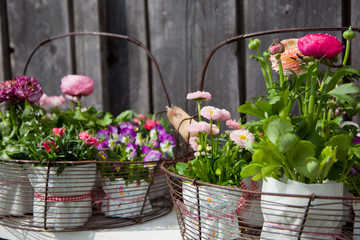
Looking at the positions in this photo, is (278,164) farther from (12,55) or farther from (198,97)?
(12,55)

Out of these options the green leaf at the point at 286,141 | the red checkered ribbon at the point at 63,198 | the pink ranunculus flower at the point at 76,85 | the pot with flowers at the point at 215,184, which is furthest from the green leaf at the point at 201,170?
the pink ranunculus flower at the point at 76,85

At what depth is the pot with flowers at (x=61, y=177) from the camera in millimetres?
947

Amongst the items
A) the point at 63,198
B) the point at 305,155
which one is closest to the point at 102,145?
the point at 63,198

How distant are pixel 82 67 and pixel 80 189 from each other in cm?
62

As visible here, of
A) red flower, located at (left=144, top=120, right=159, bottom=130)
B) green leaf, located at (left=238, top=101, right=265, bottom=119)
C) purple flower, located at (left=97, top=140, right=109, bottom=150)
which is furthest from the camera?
red flower, located at (left=144, top=120, right=159, bottom=130)

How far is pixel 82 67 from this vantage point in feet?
4.82

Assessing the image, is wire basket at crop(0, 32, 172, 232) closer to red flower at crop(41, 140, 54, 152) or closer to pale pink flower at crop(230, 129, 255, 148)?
red flower at crop(41, 140, 54, 152)

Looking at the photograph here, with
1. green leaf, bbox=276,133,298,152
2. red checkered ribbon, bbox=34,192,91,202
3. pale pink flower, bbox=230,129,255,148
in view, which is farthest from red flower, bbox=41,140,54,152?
green leaf, bbox=276,133,298,152

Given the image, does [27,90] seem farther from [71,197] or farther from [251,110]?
[251,110]

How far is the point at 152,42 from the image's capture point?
1362mm

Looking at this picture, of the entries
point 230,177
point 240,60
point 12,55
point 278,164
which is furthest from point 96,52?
point 278,164

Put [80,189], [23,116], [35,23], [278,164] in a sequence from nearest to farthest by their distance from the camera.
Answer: [278,164] < [80,189] < [23,116] < [35,23]

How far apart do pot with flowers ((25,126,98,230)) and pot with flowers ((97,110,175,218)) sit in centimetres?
5

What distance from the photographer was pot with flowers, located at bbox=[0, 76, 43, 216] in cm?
101
